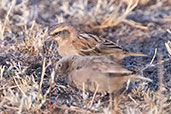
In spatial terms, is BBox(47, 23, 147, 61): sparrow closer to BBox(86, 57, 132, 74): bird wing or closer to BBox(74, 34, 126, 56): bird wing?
BBox(74, 34, 126, 56): bird wing

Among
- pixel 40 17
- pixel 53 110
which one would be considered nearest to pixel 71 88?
pixel 53 110

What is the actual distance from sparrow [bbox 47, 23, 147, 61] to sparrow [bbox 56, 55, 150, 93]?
2.95 feet

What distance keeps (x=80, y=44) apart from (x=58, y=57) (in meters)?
0.41

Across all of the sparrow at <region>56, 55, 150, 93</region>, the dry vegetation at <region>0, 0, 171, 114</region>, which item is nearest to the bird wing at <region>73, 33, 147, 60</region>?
the dry vegetation at <region>0, 0, 171, 114</region>

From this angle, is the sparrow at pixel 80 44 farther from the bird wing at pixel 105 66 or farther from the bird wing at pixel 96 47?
the bird wing at pixel 105 66

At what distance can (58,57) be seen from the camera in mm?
6012

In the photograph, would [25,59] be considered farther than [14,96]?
Yes

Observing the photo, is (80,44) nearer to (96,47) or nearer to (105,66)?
(96,47)

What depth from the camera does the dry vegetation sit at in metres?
4.43

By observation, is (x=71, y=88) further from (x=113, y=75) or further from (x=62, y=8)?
(x=62, y=8)

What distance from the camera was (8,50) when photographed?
5973 millimetres

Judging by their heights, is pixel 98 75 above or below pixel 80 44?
below

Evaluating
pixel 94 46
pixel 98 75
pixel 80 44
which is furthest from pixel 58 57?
pixel 98 75

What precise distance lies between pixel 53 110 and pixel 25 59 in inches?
55.7
